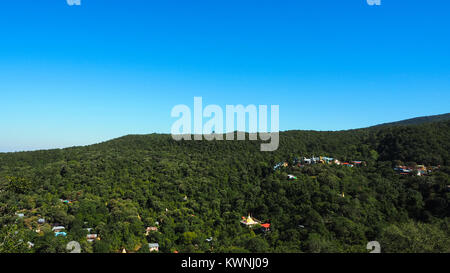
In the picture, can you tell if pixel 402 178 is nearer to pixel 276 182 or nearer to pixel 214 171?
pixel 276 182

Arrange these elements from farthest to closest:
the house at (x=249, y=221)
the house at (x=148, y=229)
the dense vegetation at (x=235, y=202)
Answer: the house at (x=249, y=221)
the house at (x=148, y=229)
the dense vegetation at (x=235, y=202)

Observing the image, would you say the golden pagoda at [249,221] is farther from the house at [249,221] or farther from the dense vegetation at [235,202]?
the dense vegetation at [235,202]

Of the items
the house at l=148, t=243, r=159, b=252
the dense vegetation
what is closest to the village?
the house at l=148, t=243, r=159, b=252

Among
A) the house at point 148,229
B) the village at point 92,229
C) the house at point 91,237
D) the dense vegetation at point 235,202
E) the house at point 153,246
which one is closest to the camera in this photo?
the dense vegetation at point 235,202

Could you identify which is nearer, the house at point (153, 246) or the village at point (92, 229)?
the house at point (153, 246)

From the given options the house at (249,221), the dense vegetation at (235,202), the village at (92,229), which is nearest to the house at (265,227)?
the village at (92,229)

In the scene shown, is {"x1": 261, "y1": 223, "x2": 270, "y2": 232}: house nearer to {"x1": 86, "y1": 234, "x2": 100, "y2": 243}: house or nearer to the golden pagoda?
the golden pagoda

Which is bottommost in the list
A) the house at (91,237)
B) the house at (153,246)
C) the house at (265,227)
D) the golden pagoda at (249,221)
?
the house at (153,246)

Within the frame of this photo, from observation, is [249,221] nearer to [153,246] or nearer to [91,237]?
[153,246]
